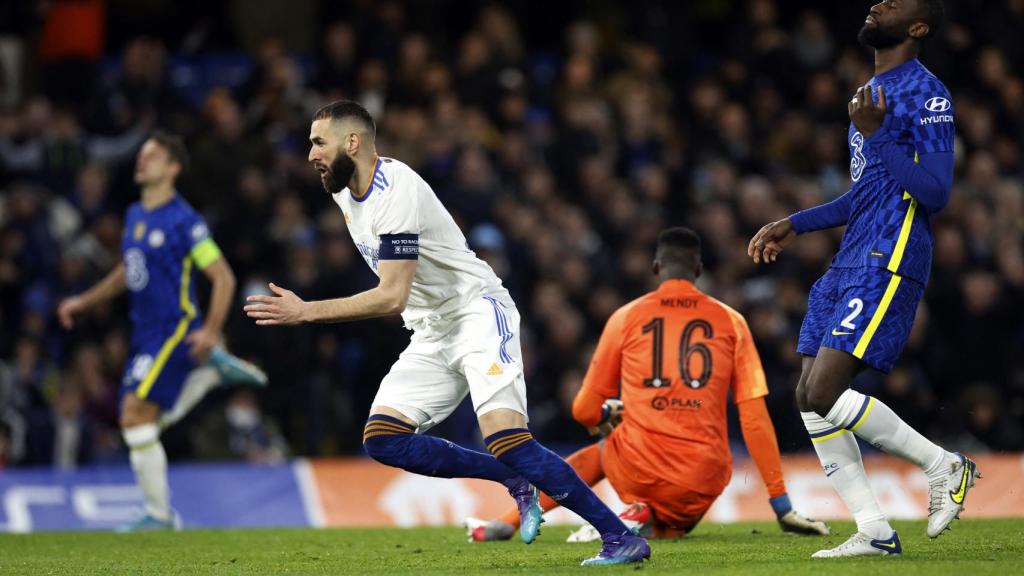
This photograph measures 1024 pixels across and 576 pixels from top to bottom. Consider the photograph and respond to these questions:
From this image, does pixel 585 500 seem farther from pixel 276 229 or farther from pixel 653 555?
pixel 276 229

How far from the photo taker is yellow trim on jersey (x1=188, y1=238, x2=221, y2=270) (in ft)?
34.4

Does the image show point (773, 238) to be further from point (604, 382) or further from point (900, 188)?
point (604, 382)

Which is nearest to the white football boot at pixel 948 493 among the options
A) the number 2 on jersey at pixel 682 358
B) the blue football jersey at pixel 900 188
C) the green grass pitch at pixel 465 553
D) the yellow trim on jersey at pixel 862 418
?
the green grass pitch at pixel 465 553

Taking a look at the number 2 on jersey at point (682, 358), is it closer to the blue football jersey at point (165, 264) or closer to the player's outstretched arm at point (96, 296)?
the blue football jersey at point (165, 264)

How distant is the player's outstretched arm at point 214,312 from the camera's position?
1032cm

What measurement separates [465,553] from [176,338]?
370 cm

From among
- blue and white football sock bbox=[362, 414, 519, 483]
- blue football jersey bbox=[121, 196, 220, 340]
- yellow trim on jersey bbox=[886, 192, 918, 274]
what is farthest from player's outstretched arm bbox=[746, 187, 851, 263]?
blue football jersey bbox=[121, 196, 220, 340]

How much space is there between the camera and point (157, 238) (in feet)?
34.6

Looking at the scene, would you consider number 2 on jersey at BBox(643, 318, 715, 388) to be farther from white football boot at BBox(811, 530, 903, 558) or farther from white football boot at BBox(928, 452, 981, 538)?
white football boot at BBox(928, 452, 981, 538)

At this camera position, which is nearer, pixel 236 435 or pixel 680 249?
pixel 680 249

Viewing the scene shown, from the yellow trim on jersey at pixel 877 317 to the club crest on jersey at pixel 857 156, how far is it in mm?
601

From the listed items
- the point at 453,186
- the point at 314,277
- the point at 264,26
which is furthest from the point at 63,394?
the point at 264,26

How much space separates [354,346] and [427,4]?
5947mm

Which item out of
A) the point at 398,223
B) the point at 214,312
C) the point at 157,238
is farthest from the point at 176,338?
the point at 398,223
